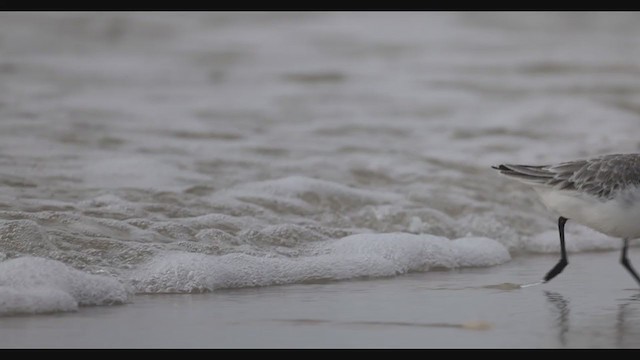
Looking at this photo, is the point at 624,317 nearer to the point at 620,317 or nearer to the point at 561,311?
the point at 620,317

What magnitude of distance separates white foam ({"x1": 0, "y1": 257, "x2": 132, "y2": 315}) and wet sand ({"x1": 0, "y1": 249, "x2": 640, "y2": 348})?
0.25 ft

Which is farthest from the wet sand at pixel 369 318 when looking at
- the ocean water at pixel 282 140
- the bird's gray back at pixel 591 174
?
the bird's gray back at pixel 591 174

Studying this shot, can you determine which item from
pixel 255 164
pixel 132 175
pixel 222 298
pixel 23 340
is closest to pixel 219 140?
pixel 255 164

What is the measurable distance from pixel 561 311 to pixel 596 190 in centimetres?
93

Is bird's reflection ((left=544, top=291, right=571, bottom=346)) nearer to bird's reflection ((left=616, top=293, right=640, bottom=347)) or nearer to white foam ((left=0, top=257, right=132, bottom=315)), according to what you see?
bird's reflection ((left=616, top=293, right=640, bottom=347))

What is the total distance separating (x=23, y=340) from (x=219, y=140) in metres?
5.32

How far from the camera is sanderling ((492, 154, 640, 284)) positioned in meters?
6.35

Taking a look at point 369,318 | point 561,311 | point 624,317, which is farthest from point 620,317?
point 369,318

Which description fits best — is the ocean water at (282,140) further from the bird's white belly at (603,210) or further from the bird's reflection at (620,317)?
the bird's reflection at (620,317)

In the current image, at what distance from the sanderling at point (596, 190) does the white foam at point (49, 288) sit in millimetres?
2300

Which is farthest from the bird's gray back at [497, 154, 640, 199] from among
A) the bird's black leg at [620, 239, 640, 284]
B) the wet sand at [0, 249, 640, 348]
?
the wet sand at [0, 249, 640, 348]

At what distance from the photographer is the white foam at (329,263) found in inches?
244

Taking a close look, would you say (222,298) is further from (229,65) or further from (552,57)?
(552,57)

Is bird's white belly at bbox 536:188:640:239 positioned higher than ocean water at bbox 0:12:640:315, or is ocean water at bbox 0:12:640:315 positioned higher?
ocean water at bbox 0:12:640:315
